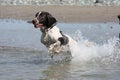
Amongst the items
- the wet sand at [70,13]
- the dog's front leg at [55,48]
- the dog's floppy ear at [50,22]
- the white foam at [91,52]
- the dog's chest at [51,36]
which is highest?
the dog's floppy ear at [50,22]

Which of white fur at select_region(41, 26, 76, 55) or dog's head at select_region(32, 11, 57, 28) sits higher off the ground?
dog's head at select_region(32, 11, 57, 28)

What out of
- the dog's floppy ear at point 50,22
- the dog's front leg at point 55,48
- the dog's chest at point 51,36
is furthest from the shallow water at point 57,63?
the dog's floppy ear at point 50,22

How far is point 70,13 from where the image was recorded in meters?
24.9

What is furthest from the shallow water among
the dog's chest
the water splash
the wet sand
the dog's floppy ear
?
the wet sand

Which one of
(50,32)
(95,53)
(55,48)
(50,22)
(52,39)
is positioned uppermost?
(50,22)

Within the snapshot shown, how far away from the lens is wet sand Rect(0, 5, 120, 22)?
74.0 ft

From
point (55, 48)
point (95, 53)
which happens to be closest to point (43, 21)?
point (55, 48)

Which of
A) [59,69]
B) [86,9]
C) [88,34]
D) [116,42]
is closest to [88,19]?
[86,9]

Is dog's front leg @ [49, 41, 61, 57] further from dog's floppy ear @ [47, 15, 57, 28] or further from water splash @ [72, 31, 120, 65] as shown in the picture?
water splash @ [72, 31, 120, 65]

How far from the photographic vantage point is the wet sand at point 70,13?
22547 millimetres

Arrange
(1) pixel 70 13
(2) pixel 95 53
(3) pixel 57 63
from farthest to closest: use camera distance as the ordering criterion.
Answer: (1) pixel 70 13
(2) pixel 95 53
(3) pixel 57 63

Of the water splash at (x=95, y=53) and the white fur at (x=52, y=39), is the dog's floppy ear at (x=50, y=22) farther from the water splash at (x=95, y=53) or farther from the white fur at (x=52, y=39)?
the water splash at (x=95, y=53)

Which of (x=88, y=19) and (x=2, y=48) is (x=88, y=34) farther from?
(x=88, y=19)

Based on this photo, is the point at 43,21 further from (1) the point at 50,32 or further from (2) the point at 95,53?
(2) the point at 95,53
